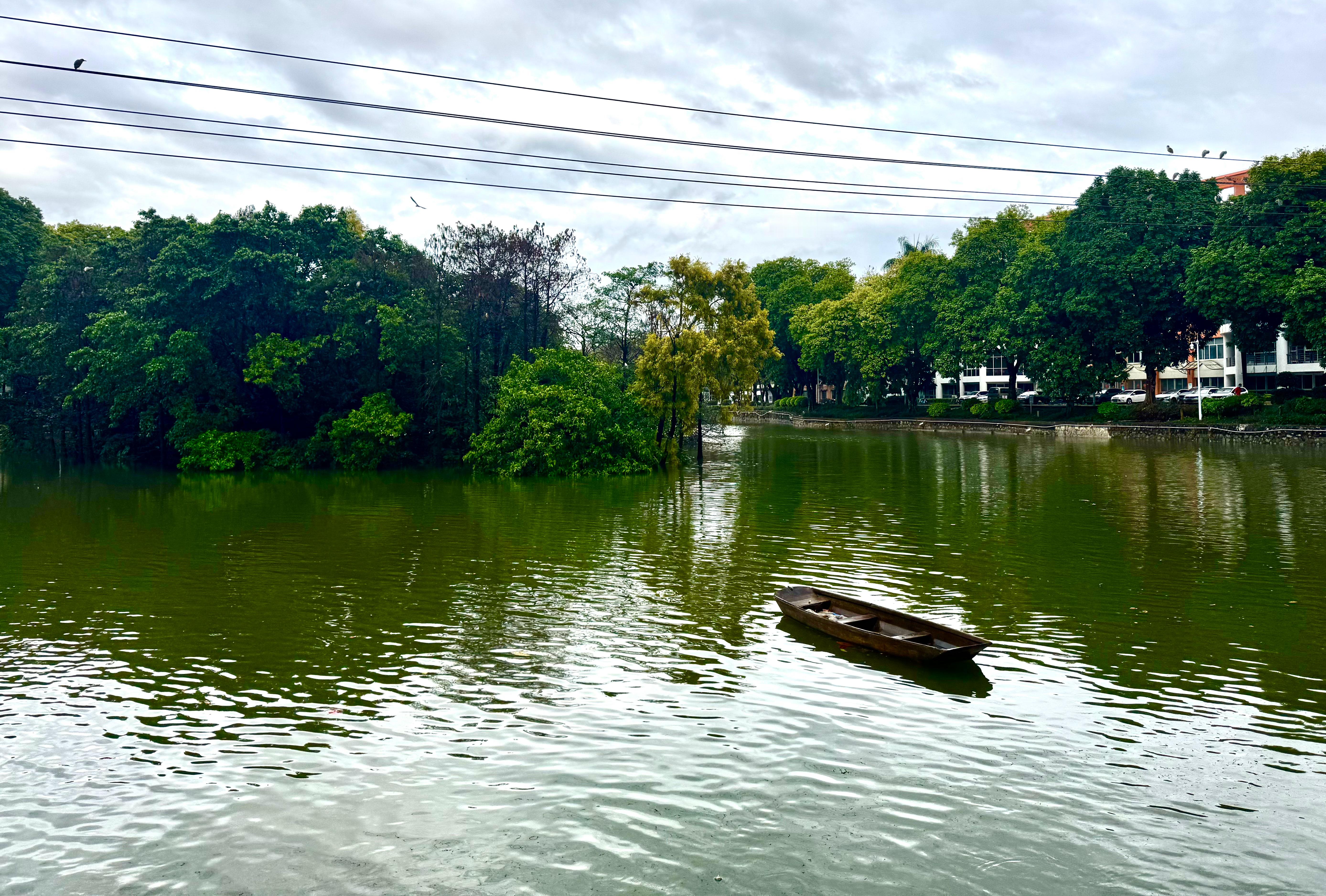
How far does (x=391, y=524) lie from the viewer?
91.5 feet

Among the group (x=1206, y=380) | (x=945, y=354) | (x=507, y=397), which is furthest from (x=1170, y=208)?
(x=507, y=397)

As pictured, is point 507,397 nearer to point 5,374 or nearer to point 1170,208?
point 5,374

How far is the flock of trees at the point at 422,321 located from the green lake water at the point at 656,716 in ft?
70.7

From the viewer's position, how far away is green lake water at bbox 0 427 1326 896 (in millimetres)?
8359

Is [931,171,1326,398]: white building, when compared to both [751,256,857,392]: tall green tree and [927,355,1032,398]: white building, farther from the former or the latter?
[751,256,857,392]: tall green tree

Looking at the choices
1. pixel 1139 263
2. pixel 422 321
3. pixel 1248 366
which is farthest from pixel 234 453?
pixel 1248 366

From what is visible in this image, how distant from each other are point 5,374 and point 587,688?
53.6 metres

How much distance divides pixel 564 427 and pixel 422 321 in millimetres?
11437

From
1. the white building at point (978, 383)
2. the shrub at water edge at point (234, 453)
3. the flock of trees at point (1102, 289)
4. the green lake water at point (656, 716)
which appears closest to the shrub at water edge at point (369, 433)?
the shrub at water edge at point (234, 453)

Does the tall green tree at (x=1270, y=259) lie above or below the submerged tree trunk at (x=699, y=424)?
above

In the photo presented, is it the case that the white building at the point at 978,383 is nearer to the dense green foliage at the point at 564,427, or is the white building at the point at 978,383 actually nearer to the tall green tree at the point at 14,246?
the dense green foliage at the point at 564,427

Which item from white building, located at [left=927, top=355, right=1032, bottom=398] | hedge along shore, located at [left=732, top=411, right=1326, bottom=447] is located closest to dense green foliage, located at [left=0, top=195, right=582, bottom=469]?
hedge along shore, located at [left=732, top=411, right=1326, bottom=447]

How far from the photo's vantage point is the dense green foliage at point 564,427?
136ft

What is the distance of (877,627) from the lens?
1522cm
